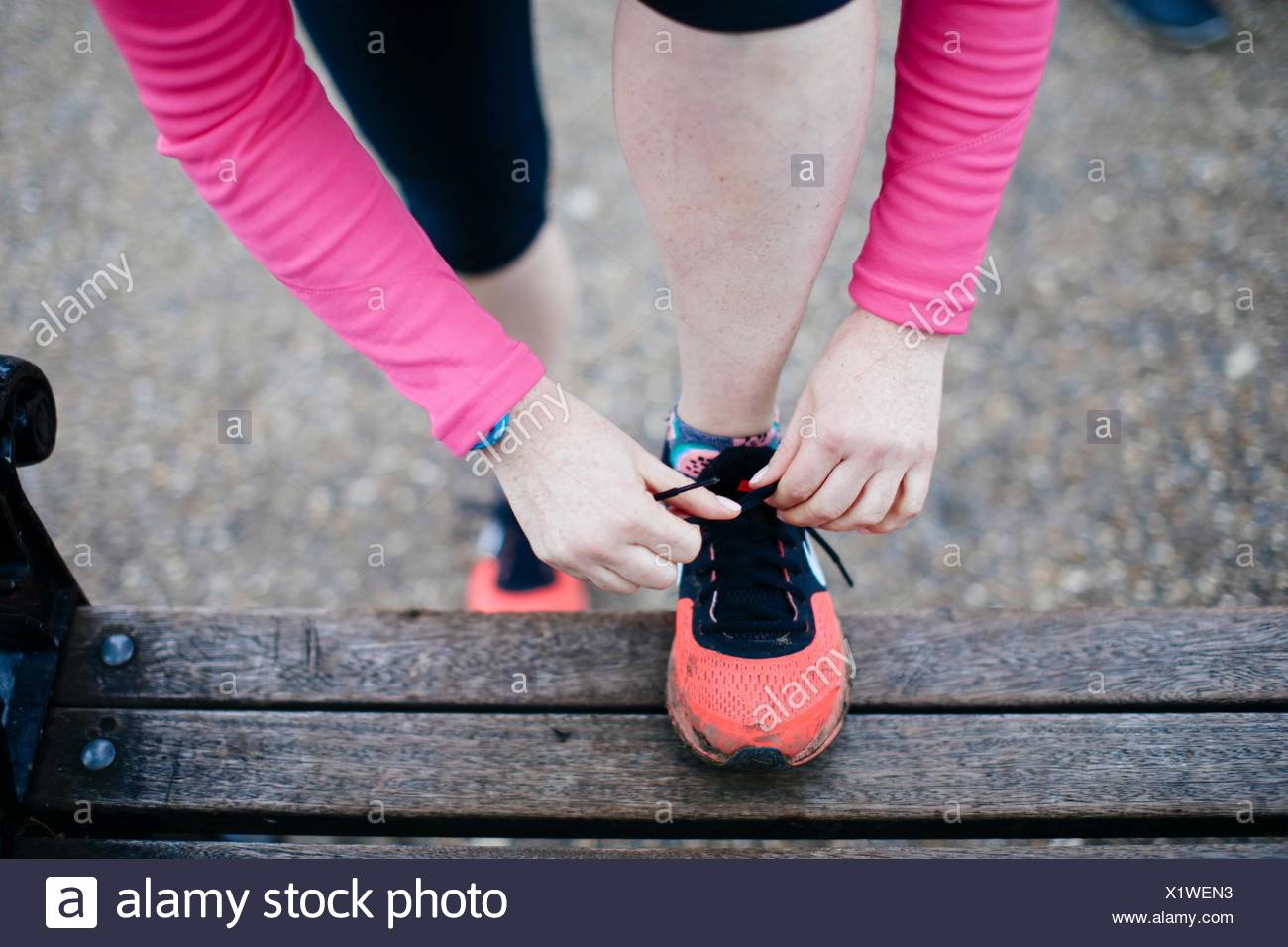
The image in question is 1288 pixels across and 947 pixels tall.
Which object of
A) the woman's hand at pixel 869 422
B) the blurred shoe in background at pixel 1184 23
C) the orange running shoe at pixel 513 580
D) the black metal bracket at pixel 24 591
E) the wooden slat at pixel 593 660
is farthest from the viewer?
the blurred shoe in background at pixel 1184 23

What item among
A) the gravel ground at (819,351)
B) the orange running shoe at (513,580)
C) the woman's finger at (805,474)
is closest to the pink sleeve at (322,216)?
the woman's finger at (805,474)

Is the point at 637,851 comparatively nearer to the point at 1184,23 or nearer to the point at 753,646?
the point at 753,646

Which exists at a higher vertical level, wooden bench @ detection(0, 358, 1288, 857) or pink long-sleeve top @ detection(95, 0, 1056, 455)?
pink long-sleeve top @ detection(95, 0, 1056, 455)

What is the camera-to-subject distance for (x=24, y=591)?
3.44 feet

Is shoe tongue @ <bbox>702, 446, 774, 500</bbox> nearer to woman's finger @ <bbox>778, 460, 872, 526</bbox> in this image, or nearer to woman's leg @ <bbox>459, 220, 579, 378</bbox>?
woman's finger @ <bbox>778, 460, 872, 526</bbox>

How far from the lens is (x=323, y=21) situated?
3.28 feet

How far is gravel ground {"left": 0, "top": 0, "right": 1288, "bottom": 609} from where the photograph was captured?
5.71 feet

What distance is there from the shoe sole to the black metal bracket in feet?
2.26

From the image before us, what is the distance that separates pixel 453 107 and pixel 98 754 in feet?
2.71

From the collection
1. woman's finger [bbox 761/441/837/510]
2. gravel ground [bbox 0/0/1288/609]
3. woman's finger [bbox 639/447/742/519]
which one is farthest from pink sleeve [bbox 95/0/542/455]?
gravel ground [bbox 0/0/1288/609]

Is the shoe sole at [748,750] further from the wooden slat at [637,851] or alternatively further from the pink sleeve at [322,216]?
the pink sleeve at [322,216]

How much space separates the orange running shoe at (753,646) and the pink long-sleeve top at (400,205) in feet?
0.94

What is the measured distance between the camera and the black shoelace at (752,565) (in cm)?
104

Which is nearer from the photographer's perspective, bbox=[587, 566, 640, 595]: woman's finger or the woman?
the woman
